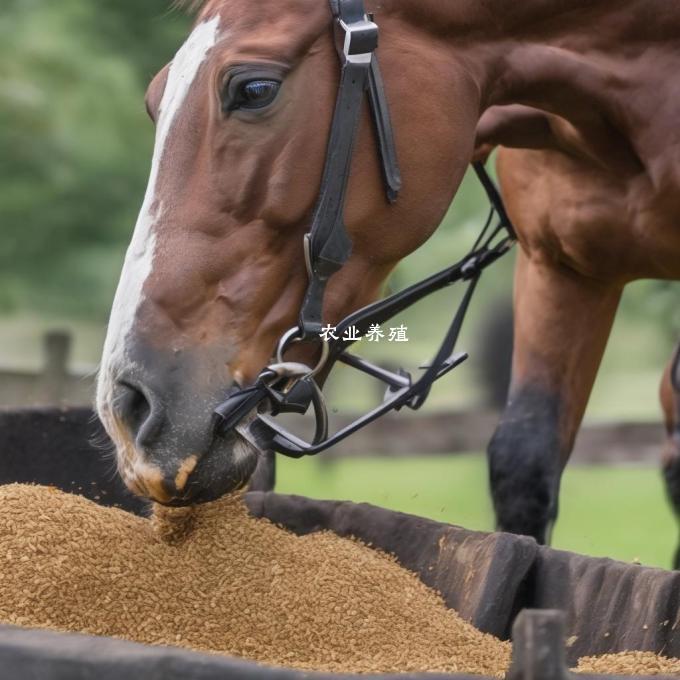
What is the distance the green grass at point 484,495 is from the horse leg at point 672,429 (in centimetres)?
212

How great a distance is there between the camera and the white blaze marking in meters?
1.98

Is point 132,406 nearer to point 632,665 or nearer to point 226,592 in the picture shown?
point 226,592

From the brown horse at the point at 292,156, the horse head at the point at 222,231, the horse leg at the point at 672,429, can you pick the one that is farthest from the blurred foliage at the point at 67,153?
the horse head at the point at 222,231

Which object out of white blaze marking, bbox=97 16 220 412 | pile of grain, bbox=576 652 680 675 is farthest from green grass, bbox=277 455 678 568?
white blaze marking, bbox=97 16 220 412

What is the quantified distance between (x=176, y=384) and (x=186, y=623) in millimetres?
452

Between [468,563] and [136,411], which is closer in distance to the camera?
[136,411]

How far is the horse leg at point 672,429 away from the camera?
12.0ft

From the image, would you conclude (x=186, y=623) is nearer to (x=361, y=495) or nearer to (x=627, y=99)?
(x=627, y=99)

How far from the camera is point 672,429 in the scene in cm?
382

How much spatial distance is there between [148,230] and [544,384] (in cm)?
130

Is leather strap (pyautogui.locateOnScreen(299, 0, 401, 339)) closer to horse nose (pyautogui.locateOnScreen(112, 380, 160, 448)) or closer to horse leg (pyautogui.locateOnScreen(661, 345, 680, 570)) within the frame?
horse nose (pyautogui.locateOnScreen(112, 380, 160, 448))

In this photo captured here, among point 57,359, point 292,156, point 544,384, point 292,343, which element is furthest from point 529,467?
point 57,359

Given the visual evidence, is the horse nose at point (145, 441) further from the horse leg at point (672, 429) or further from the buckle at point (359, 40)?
the horse leg at point (672, 429)

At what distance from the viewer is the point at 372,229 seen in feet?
A: 7.03
